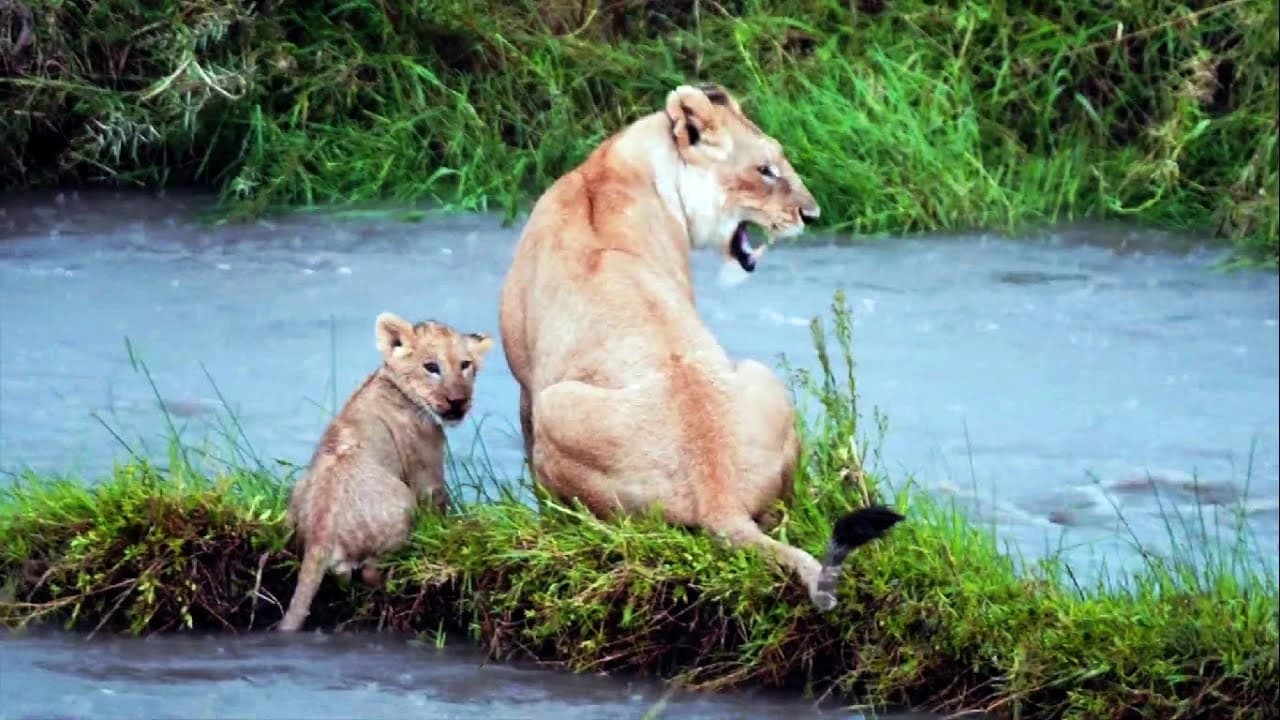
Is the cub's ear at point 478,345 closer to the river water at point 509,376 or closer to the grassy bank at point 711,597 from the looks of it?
the river water at point 509,376

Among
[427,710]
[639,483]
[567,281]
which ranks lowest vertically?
[427,710]

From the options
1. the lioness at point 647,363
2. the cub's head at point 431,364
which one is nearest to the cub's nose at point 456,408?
the cub's head at point 431,364

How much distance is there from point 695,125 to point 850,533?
2012 millimetres

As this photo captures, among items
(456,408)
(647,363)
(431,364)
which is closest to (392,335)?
(431,364)

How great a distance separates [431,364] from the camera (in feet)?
19.8

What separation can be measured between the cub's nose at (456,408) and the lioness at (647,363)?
0.51ft

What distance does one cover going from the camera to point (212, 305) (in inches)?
340

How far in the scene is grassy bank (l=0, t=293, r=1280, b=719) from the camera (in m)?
4.92

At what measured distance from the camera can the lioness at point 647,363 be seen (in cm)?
543

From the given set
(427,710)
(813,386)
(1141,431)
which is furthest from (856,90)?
(427,710)

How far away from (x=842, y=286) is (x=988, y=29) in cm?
218

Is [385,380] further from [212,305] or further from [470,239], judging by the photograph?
[470,239]

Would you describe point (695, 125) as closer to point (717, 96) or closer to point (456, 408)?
point (717, 96)

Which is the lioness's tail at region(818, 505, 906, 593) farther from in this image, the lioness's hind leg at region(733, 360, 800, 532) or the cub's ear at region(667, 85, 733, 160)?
the cub's ear at region(667, 85, 733, 160)
